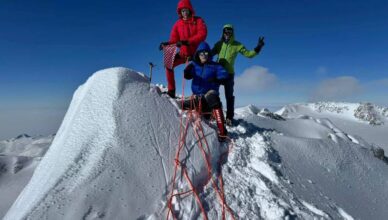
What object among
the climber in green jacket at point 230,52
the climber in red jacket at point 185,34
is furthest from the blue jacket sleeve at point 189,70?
the climber in green jacket at point 230,52

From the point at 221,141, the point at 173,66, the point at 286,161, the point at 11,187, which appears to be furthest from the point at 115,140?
the point at 11,187

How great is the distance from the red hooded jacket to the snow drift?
4.86 feet

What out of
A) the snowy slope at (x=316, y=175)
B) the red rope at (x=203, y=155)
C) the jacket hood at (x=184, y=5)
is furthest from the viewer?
the jacket hood at (x=184, y=5)

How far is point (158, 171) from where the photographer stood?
15.5 feet

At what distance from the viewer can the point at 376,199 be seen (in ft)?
22.2

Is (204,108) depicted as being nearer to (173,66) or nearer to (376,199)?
(173,66)

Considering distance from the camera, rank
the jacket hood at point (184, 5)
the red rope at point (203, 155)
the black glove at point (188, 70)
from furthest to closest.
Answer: the jacket hood at point (184, 5) → the black glove at point (188, 70) → the red rope at point (203, 155)

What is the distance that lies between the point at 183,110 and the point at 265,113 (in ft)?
20.2

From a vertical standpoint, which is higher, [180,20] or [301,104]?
[180,20]

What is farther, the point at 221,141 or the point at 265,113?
the point at 265,113

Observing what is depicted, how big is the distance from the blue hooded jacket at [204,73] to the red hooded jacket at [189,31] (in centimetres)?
43

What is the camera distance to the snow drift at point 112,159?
392cm

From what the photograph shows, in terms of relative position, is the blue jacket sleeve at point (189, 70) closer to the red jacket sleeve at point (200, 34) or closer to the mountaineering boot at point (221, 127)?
the red jacket sleeve at point (200, 34)

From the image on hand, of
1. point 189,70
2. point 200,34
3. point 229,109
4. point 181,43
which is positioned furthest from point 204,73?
point 229,109
